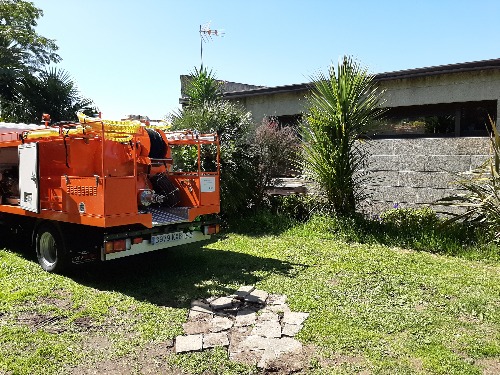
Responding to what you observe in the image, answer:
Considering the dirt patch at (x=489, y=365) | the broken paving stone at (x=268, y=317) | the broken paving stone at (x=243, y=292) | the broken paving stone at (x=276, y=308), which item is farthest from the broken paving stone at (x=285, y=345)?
the dirt patch at (x=489, y=365)

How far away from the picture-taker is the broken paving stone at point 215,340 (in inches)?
159

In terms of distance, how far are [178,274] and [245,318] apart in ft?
6.53

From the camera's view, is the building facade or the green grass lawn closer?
the green grass lawn

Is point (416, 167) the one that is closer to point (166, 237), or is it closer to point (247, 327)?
point (166, 237)

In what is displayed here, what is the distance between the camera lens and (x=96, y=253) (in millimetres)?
5871

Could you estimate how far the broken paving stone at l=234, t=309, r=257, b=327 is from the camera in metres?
4.54

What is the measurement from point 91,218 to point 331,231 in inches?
186

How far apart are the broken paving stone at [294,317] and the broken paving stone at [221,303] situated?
730mm

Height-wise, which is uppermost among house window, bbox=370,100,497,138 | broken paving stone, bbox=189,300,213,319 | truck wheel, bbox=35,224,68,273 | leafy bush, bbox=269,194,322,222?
house window, bbox=370,100,497,138

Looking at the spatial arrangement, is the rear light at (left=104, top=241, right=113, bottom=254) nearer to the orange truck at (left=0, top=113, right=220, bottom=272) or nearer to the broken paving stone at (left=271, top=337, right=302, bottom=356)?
the orange truck at (left=0, top=113, right=220, bottom=272)

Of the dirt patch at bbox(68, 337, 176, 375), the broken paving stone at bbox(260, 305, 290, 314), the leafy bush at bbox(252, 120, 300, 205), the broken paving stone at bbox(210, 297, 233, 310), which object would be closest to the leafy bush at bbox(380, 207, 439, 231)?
the leafy bush at bbox(252, 120, 300, 205)

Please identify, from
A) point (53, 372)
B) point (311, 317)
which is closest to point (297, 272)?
point (311, 317)

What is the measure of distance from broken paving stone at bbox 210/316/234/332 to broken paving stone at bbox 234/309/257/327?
0.08 meters

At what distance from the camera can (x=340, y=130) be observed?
8.30 m
